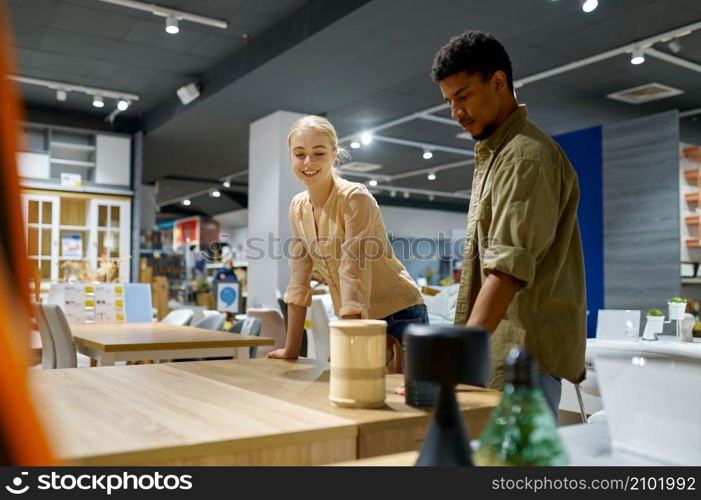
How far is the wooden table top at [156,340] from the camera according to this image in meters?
3.18

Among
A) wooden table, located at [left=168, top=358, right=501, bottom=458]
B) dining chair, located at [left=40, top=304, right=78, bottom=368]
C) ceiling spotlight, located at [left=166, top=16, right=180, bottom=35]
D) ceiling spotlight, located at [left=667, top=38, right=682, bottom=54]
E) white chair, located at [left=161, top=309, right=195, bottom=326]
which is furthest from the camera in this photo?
ceiling spotlight, located at [left=667, top=38, right=682, bottom=54]

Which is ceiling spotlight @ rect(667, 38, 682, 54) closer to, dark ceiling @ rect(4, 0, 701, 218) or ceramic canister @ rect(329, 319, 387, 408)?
dark ceiling @ rect(4, 0, 701, 218)

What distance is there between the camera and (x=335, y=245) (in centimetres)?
192

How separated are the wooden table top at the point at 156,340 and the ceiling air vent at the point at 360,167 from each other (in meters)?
8.50

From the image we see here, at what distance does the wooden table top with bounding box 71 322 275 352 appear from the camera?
125 inches

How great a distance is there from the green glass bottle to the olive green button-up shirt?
65cm

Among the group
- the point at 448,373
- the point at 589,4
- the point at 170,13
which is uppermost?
the point at 170,13

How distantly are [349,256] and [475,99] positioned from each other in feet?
1.84

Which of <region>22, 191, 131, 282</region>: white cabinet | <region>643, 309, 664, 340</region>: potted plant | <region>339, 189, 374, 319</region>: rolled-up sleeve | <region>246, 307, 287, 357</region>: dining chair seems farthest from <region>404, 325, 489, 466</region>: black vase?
<region>22, 191, 131, 282</region>: white cabinet

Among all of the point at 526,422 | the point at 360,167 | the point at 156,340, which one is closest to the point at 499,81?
the point at 526,422

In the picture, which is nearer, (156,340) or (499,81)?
(499,81)

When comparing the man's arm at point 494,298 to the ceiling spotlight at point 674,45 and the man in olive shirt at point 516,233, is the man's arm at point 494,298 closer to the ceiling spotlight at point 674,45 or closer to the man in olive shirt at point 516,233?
the man in olive shirt at point 516,233

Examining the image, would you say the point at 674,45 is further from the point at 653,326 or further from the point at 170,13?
the point at 170,13
